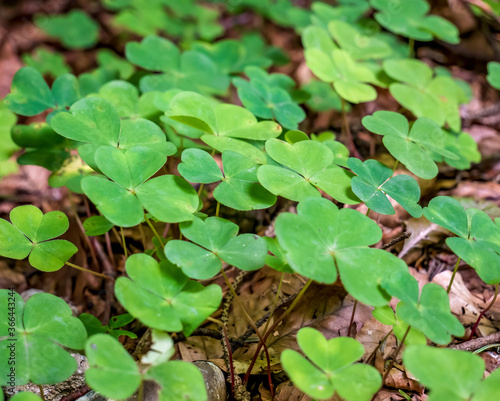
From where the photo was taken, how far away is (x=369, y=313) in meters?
1.52

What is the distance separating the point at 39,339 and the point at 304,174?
3.15 ft

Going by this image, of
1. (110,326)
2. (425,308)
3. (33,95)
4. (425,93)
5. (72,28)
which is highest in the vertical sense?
(33,95)

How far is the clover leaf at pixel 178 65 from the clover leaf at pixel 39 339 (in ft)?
4.67

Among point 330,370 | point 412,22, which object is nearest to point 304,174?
point 330,370

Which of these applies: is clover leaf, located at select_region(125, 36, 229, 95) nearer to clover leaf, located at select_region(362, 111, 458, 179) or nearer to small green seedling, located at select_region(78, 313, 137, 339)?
clover leaf, located at select_region(362, 111, 458, 179)

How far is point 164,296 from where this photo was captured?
3.82ft

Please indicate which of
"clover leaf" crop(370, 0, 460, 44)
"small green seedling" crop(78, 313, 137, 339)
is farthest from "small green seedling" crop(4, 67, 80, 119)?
"clover leaf" crop(370, 0, 460, 44)

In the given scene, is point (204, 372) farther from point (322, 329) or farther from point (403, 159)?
point (403, 159)

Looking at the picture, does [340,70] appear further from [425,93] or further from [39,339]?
[39,339]

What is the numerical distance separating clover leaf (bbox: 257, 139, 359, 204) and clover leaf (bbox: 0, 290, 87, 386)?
0.72 m

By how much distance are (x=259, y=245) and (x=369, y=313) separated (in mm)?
579

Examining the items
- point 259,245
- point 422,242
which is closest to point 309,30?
point 422,242

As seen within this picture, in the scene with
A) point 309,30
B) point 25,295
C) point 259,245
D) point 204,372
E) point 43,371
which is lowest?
point 25,295

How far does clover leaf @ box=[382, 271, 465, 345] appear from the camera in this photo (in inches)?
42.9
